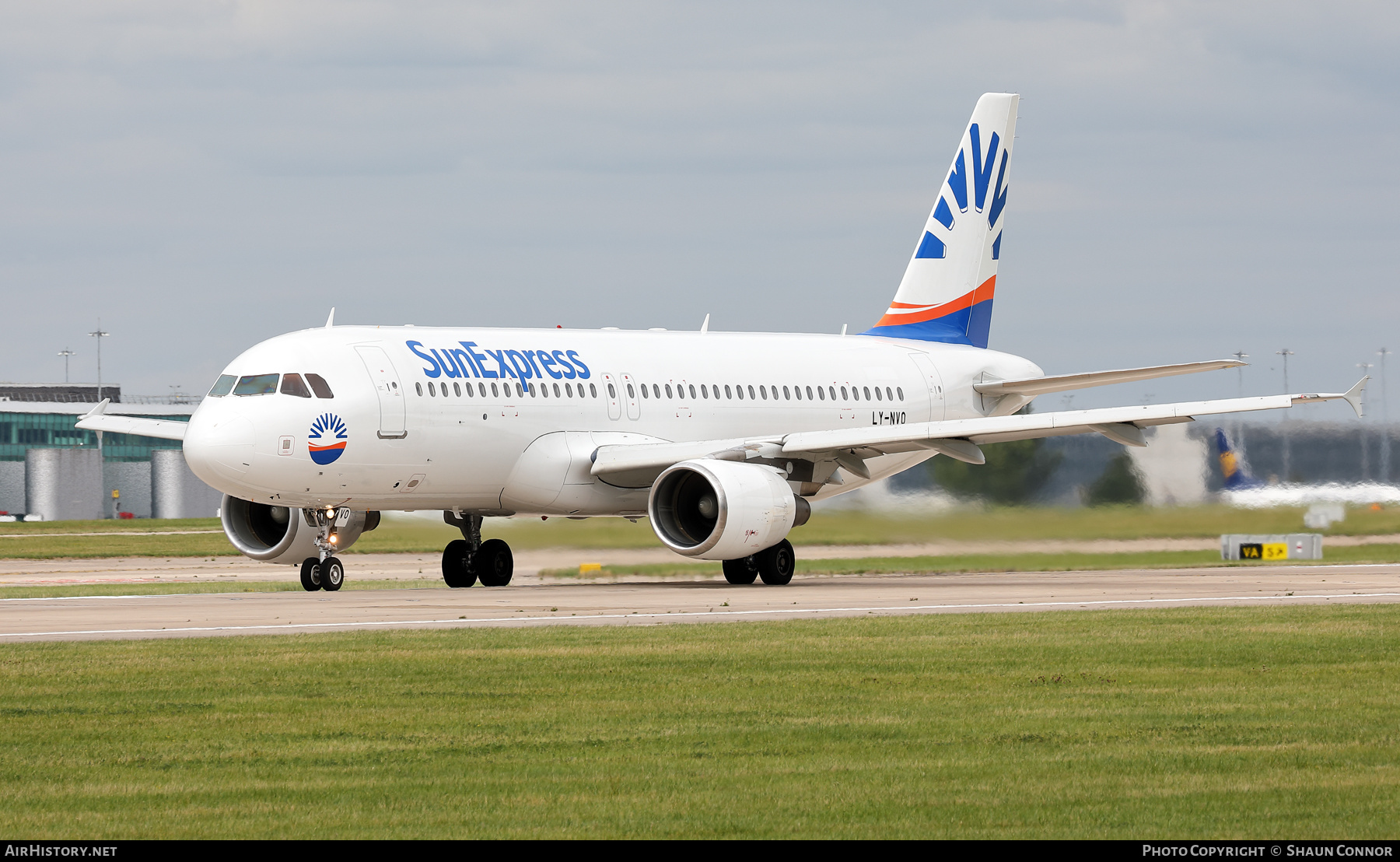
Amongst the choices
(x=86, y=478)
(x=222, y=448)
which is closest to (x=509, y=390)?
(x=222, y=448)

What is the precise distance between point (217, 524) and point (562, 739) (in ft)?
229

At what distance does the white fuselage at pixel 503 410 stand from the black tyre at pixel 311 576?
3.55 feet

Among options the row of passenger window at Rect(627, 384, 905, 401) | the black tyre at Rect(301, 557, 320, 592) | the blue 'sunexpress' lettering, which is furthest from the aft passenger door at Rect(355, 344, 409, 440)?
the row of passenger window at Rect(627, 384, 905, 401)

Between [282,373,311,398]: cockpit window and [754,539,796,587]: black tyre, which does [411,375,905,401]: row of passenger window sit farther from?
[754,539,796,587]: black tyre

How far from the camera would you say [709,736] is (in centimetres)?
1244

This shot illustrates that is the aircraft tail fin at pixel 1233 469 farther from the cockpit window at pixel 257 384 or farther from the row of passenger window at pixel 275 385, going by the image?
the cockpit window at pixel 257 384

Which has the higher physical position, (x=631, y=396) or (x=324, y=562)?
(x=631, y=396)

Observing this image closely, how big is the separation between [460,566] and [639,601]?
285 inches

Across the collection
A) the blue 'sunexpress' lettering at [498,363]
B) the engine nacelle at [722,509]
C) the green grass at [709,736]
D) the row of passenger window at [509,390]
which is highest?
the blue 'sunexpress' lettering at [498,363]

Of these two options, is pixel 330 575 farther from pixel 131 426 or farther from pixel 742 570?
pixel 131 426

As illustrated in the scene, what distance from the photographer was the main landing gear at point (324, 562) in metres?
29.1

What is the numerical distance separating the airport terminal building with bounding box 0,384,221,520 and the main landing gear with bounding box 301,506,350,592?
71.5m

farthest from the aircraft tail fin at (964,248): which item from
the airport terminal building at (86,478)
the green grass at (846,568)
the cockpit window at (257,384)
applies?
the airport terminal building at (86,478)
